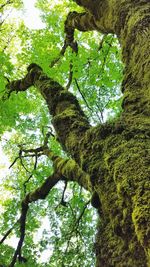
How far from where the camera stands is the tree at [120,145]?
2.02 meters

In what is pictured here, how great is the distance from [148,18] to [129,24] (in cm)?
26

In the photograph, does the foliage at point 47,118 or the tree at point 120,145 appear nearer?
the tree at point 120,145

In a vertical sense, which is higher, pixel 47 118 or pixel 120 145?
pixel 47 118

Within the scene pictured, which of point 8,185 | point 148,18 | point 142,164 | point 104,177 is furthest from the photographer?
point 8,185

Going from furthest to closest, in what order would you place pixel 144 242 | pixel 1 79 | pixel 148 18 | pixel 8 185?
pixel 8 185, pixel 1 79, pixel 148 18, pixel 144 242

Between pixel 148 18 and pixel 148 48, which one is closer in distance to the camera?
pixel 148 48

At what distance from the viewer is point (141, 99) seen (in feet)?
10.5

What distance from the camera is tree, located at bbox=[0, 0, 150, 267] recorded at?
202 cm

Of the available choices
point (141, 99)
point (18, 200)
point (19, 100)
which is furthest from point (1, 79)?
point (141, 99)

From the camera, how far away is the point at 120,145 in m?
2.41

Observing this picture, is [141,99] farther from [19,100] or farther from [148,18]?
[19,100]

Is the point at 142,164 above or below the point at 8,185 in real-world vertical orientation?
below

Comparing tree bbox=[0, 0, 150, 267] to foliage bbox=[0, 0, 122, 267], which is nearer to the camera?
tree bbox=[0, 0, 150, 267]

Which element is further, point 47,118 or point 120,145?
point 47,118
